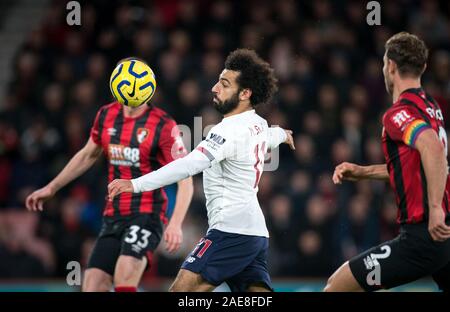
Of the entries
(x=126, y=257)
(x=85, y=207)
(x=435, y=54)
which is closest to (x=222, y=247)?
(x=126, y=257)

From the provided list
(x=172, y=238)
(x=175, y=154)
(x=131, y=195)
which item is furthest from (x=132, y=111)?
(x=172, y=238)

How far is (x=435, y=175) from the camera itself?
4.99m

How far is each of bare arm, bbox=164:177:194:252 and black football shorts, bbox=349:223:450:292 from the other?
5.05 feet

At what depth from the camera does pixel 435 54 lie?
12.1 metres

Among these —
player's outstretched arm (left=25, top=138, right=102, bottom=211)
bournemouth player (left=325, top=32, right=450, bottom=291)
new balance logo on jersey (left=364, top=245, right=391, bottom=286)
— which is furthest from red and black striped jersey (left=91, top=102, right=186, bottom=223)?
new balance logo on jersey (left=364, top=245, right=391, bottom=286)

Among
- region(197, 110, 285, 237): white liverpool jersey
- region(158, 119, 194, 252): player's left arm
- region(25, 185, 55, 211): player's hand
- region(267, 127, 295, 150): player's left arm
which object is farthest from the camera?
region(25, 185, 55, 211): player's hand

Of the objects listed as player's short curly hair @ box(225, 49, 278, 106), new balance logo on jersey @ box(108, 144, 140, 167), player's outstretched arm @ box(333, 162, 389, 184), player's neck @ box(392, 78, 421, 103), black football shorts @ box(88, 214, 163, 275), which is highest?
player's short curly hair @ box(225, 49, 278, 106)

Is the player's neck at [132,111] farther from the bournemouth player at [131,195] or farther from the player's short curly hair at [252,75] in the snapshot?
the player's short curly hair at [252,75]

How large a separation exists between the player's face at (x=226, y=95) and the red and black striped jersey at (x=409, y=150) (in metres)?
1.10

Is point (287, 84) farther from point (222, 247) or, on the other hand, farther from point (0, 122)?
point (222, 247)

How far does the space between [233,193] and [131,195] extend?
125 centimetres

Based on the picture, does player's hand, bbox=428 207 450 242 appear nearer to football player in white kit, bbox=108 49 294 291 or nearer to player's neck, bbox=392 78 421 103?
player's neck, bbox=392 78 421 103

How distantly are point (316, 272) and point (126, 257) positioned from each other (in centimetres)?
414

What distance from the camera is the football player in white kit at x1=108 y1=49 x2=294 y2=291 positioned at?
17.8ft
